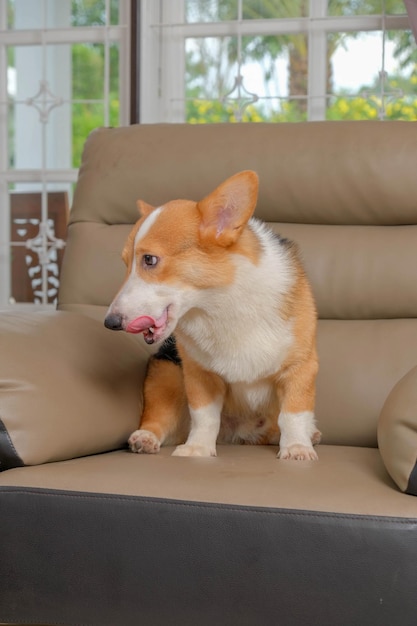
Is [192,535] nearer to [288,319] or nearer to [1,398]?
[1,398]

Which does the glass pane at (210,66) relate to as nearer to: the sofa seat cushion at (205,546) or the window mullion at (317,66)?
the window mullion at (317,66)

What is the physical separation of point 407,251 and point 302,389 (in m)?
0.56

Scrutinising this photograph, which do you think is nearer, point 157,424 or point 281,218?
point 157,424

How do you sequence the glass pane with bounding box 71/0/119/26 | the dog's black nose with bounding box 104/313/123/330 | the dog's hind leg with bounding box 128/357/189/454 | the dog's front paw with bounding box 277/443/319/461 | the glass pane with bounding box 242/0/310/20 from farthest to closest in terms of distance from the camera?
the glass pane with bounding box 71/0/119/26 → the glass pane with bounding box 242/0/310/20 → the dog's hind leg with bounding box 128/357/189/454 → the dog's front paw with bounding box 277/443/319/461 → the dog's black nose with bounding box 104/313/123/330

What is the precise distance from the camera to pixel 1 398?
1626 mm

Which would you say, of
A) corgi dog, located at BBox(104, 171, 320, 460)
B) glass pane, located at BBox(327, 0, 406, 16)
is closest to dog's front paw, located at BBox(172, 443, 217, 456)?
corgi dog, located at BBox(104, 171, 320, 460)

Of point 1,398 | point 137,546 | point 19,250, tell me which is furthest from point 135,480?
point 19,250

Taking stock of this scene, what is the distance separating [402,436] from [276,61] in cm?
201

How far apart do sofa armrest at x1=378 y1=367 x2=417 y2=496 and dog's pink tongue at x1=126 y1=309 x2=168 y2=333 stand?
459 millimetres

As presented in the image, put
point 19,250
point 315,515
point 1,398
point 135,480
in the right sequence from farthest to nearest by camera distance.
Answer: point 19,250 < point 1,398 < point 135,480 < point 315,515

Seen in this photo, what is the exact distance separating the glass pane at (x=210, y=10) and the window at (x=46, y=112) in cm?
26

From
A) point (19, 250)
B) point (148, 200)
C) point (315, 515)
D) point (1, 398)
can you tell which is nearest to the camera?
point (315, 515)

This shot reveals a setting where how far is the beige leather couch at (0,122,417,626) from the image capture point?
1395mm

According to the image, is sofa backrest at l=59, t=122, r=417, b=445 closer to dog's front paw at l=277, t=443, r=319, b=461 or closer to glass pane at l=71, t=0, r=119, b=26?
dog's front paw at l=277, t=443, r=319, b=461
